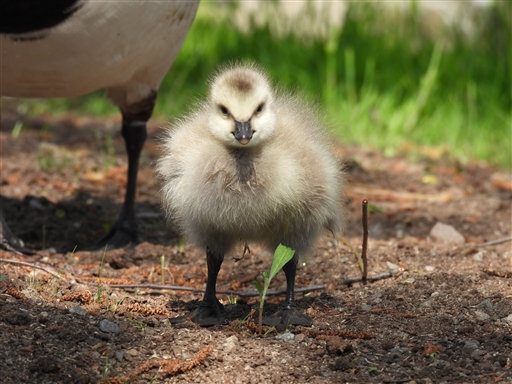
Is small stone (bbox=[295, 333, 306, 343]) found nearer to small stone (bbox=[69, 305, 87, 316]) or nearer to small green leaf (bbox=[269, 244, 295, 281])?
small green leaf (bbox=[269, 244, 295, 281])

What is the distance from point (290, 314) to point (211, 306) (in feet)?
1.06

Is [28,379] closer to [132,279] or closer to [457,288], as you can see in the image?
[132,279]

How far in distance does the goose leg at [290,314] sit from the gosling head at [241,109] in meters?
0.57

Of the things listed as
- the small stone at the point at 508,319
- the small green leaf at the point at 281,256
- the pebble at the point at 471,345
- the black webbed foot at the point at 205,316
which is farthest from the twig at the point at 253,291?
the pebble at the point at 471,345

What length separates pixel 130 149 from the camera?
4.70m

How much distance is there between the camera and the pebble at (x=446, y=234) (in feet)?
14.4

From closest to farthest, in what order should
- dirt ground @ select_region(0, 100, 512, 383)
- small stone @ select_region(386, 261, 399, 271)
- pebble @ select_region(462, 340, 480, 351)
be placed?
dirt ground @ select_region(0, 100, 512, 383)
pebble @ select_region(462, 340, 480, 351)
small stone @ select_region(386, 261, 399, 271)

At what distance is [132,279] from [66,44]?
3.78 feet

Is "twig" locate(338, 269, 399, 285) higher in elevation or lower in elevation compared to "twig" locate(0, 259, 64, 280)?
higher

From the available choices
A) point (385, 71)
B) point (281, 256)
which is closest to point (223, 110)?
point (281, 256)

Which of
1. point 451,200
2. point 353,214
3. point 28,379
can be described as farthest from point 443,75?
point 28,379

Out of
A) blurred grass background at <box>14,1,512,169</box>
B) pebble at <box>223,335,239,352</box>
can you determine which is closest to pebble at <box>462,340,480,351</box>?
pebble at <box>223,335,239,352</box>

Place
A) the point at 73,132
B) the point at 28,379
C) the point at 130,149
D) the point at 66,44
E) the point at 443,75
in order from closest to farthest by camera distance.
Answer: the point at 28,379 → the point at 66,44 → the point at 130,149 → the point at 73,132 → the point at 443,75

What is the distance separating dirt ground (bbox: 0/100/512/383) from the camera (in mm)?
2676
